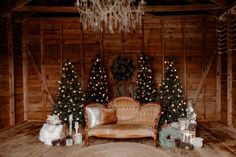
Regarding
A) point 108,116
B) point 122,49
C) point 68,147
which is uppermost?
point 122,49

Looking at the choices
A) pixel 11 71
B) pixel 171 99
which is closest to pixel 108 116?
pixel 171 99

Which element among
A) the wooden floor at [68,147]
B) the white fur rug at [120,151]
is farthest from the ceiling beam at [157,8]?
the white fur rug at [120,151]

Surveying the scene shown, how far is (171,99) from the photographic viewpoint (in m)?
7.07

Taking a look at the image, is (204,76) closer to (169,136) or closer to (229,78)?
(229,78)

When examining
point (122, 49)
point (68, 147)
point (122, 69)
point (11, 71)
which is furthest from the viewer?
point (122, 49)

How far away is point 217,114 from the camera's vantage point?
8102mm

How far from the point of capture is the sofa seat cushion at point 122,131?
503 cm

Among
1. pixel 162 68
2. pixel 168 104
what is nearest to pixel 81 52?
pixel 162 68

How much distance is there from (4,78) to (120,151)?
429 centimetres

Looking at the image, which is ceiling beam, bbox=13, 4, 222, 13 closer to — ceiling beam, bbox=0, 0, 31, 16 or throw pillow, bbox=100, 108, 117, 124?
ceiling beam, bbox=0, 0, 31, 16

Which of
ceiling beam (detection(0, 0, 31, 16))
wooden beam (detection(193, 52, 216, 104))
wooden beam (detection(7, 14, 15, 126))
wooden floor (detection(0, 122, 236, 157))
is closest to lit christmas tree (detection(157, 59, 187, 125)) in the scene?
wooden floor (detection(0, 122, 236, 157))

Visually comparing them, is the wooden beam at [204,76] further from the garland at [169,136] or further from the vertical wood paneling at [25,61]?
the vertical wood paneling at [25,61]

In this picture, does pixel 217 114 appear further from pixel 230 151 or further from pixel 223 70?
pixel 230 151

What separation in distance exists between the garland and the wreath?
122 inches
